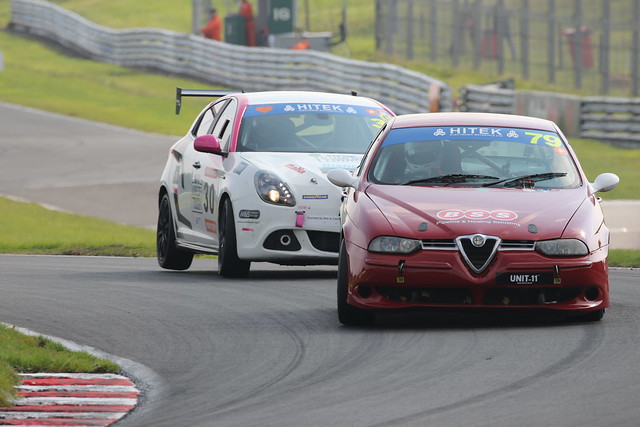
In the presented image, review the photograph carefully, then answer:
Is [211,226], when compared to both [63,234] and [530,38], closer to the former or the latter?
[63,234]

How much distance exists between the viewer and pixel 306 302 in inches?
442

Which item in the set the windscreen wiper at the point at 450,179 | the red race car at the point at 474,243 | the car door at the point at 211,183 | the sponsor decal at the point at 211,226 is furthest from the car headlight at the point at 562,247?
the sponsor decal at the point at 211,226

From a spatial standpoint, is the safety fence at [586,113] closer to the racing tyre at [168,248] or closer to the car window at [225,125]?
the racing tyre at [168,248]

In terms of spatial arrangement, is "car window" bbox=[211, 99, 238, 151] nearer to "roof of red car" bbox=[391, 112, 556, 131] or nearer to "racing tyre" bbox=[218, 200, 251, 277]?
"racing tyre" bbox=[218, 200, 251, 277]

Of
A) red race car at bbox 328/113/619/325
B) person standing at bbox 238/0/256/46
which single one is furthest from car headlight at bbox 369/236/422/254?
person standing at bbox 238/0/256/46

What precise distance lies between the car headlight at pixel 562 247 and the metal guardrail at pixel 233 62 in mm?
25543

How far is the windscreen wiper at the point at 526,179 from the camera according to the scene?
10172mm

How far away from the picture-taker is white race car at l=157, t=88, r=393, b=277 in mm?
12977

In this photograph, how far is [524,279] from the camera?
9328 mm

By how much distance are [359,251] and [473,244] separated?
74cm

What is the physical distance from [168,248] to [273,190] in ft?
7.30

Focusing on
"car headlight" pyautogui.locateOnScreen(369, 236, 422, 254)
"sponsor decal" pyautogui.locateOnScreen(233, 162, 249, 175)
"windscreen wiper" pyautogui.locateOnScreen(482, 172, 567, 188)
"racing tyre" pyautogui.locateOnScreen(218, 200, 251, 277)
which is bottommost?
"racing tyre" pyautogui.locateOnScreen(218, 200, 251, 277)

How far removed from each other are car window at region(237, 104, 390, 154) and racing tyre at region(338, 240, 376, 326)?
3970 mm

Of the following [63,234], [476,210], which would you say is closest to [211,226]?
[476,210]
